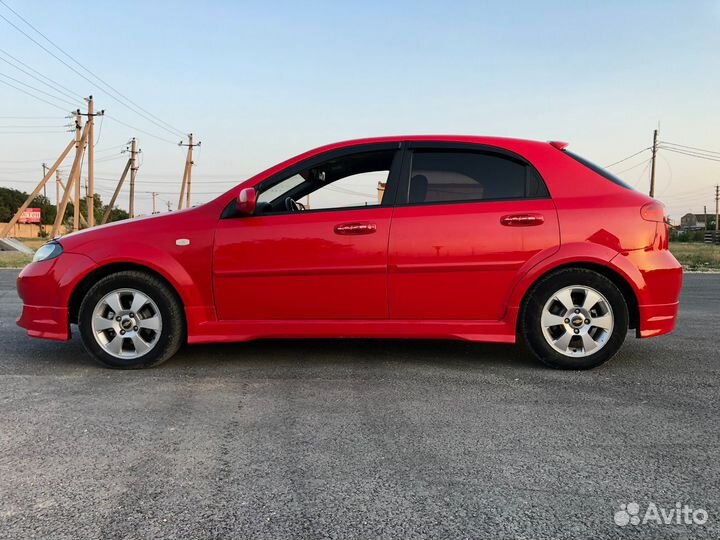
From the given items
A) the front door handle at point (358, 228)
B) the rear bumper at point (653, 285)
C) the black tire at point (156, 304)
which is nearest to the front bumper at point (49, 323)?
the black tire at point (156, 304)

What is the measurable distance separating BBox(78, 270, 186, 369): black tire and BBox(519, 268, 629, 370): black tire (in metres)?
2.55

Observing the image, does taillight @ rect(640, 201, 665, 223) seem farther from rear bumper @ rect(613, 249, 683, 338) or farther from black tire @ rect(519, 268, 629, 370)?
black tire @ rect(519, 268, 629, 370)

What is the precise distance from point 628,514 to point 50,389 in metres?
3.35

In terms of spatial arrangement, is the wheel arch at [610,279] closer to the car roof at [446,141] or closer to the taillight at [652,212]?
the taillight at [652,212]

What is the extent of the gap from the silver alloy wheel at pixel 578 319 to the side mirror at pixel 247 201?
7.26ft

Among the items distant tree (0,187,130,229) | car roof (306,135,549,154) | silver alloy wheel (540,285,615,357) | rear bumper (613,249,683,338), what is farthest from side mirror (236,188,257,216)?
distant tree (0,187,130,229)

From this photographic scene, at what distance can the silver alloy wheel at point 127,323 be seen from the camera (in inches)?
165

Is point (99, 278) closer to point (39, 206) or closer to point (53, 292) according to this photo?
point (53, 292)

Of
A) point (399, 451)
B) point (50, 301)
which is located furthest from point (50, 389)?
point (399, 451)

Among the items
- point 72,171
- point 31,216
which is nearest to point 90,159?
point 72,171

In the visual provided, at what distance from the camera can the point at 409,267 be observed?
13.4 ft

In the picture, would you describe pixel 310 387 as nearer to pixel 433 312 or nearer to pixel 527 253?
pixel 433 312

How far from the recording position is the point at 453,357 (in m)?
4.59

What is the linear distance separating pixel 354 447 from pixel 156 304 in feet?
7.17
